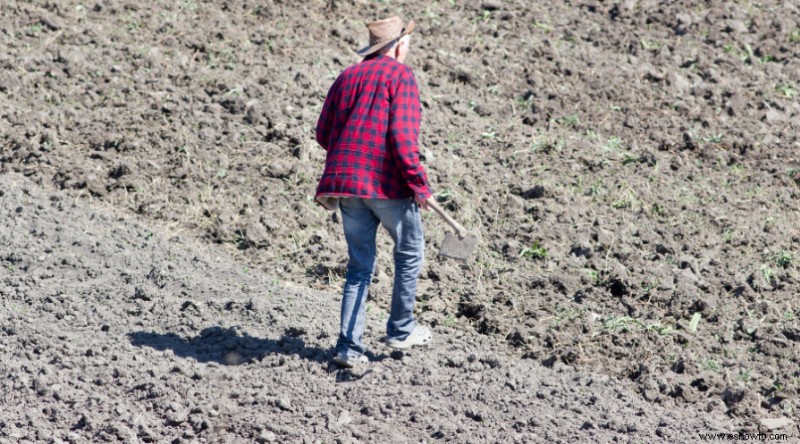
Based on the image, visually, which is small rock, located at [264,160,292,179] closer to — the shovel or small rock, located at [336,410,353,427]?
the shovel

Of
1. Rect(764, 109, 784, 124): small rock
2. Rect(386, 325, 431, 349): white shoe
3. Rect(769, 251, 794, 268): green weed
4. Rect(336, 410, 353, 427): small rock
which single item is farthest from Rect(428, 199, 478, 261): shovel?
Rect(764, 109, 784, 124): small rock

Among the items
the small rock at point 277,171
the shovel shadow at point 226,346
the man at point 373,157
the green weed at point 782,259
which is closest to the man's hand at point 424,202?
the man at point 373,157

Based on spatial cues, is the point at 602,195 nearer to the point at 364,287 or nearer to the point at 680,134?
the point at 680,134

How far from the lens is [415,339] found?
560 centimetres

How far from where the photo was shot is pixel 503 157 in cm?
822

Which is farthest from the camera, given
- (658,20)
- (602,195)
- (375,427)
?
(658,20)

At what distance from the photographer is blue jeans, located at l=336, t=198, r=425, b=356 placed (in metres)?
5.06

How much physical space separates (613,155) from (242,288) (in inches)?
141

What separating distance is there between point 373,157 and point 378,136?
0.10 meters

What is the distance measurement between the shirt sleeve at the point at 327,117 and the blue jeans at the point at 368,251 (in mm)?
367

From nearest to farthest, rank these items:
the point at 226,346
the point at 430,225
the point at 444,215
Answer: the point at 444,215 → the point at 226,346 → the point at 430,225

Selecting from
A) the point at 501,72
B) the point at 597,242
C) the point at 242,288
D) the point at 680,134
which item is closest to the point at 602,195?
the point at 597,242

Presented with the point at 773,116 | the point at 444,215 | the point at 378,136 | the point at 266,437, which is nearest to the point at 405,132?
the point at 378,136

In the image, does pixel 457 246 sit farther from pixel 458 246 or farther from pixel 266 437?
pixel 266 437
